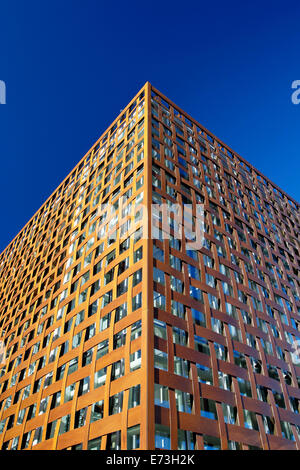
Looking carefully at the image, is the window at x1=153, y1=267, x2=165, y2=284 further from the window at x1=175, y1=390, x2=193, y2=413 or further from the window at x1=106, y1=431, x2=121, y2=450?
the window at x1=106, y1=431, x2=121, y2=450

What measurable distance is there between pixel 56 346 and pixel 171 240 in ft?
25.1

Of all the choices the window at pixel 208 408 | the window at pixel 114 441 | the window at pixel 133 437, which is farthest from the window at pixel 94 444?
the window at pixel 208 408

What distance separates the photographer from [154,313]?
1202cm

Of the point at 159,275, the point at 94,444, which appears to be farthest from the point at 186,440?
the point at 159,275

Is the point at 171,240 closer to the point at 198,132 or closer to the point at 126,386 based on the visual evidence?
the point at 126,386

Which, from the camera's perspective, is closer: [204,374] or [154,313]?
[154,313]

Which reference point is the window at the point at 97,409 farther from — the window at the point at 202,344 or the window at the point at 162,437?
the window at the point at 202,344

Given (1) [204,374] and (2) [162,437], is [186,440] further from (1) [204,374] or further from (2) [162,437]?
(1) [204,374]

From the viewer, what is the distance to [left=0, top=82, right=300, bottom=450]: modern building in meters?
11.5

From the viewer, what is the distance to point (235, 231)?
2106 centimetres

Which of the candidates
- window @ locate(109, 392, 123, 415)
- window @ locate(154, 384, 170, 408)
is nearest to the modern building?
window @ locate(109, 392, 123, 415)

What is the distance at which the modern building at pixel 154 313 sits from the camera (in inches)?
452

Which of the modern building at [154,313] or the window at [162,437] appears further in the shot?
the modern building at [154,313]
